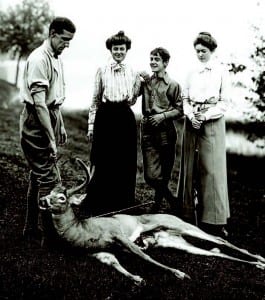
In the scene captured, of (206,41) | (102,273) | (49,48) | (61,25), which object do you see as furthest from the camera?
(206,41)

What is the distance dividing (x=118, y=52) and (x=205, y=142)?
3.61ft

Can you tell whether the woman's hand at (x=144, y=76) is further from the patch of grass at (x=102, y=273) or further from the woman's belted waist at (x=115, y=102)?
the patch of grass at (x=102, y=273)

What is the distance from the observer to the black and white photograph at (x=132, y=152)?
4.22 meters

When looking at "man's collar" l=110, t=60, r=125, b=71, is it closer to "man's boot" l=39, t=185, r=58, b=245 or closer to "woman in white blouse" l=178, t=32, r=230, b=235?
"woman in white blouse" l=178, t=32, r=230, b=235

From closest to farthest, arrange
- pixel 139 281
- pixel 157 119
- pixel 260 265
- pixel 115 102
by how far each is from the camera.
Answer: pixel 139 281, pixel 260 265, pixel 115 102, pixel 157 119

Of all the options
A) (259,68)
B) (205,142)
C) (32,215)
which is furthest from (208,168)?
(259,68)

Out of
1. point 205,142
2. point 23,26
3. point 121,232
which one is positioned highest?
point 23,26

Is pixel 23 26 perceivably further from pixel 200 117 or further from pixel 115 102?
pixel 200 117

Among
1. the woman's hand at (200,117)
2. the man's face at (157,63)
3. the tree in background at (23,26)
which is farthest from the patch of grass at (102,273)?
the tree in background at (23,26)

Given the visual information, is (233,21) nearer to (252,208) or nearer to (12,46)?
(252,208)

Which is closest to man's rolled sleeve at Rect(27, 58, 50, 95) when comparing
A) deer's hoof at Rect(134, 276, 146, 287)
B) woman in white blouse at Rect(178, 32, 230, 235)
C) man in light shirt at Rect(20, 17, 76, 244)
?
man in light shirt at Rect(20, 17, 76, 244)

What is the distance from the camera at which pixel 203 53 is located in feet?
16.4

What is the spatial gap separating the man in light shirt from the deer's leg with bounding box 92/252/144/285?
2.15ft

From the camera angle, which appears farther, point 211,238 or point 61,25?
point 211,238
